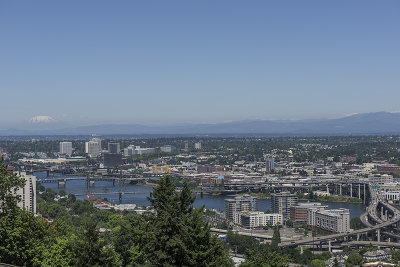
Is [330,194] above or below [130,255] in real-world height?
→ below

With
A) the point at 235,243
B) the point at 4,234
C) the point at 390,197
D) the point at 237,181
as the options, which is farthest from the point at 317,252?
the point at 237,181

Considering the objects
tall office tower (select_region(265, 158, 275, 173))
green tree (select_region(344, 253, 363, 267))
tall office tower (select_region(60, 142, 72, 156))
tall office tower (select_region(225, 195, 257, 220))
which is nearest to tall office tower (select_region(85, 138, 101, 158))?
tall office tower (select_region(60, 142, 72, 156))

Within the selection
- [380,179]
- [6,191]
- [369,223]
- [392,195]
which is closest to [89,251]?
[6,191]

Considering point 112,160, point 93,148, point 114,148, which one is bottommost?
point 112,160

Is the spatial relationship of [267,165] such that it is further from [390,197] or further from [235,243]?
[235,243]

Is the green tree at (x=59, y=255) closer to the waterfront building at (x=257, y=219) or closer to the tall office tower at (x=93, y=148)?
the waterfront building at (x=257, y=219)

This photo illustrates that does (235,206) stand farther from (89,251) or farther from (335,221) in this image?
(89,251)

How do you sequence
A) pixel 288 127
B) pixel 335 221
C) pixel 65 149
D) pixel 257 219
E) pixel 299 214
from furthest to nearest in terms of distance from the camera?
pixel 288 127 < pixel 65 149 < pixel 299 214 < pixel 257 219 < pixel 335 221
